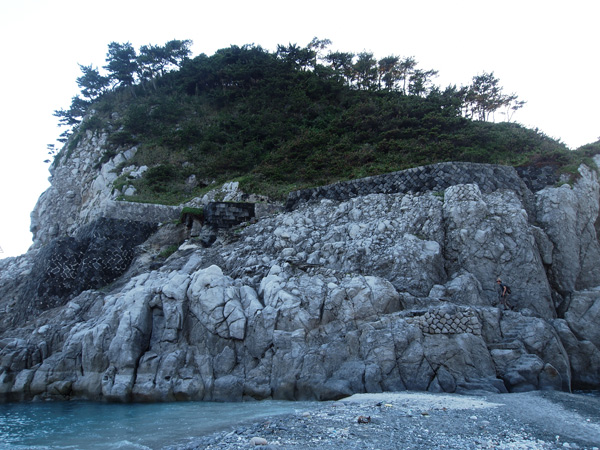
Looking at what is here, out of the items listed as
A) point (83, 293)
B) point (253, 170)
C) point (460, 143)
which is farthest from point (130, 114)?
point (460, 143)

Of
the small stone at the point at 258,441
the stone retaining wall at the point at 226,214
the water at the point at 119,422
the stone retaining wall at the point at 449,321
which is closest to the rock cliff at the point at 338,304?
the stone retaining wall at the point at 449,321

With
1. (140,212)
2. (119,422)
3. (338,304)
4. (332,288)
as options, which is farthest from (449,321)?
(140,212)

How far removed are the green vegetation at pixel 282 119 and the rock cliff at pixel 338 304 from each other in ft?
17.1

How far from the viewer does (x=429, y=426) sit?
7871mm

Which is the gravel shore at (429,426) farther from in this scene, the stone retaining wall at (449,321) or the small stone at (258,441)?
the stone retaining wall at (449,321)

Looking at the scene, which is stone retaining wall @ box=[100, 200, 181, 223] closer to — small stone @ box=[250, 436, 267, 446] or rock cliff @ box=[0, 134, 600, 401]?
rock cliff @ box=[0, 134, 600, 401]

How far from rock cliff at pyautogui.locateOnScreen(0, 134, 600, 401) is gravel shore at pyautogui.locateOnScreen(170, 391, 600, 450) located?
1.74m

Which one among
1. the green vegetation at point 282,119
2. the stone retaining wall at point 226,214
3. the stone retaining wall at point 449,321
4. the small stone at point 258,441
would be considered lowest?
the small stone at point 258,441

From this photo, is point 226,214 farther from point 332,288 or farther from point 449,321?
point 449,321

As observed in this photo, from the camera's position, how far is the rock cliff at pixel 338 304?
1209cm

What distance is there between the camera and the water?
858 cm

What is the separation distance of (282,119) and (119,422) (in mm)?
29193

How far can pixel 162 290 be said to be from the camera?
47.4 feet

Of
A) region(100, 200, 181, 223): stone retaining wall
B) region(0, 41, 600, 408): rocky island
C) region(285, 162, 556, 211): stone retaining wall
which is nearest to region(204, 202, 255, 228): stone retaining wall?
region(0, 41, 600, 408): rocky island
